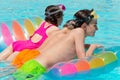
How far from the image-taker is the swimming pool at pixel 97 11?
690 cm

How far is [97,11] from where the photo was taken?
12.1 meters

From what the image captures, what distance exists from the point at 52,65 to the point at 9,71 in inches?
22.3

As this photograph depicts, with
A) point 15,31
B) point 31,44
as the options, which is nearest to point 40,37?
point 31,44

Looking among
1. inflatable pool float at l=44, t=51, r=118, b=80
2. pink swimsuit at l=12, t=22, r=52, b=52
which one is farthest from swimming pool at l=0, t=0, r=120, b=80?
pink swimsuit at l=12, t=22, r=52, b=52

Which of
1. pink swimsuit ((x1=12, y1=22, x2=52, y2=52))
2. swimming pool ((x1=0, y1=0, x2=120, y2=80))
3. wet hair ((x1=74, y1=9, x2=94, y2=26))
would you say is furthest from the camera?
swimming pool ((x1=0, y1=0, x2=120, y2=80))

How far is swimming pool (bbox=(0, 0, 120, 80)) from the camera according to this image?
690cm

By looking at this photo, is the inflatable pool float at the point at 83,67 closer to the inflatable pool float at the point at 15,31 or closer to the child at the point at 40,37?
the child at the point at 40,37

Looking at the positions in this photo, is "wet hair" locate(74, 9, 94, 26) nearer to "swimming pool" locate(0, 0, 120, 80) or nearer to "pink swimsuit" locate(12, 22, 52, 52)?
"pink swimsuit" locate(12, 22, 52, 52)

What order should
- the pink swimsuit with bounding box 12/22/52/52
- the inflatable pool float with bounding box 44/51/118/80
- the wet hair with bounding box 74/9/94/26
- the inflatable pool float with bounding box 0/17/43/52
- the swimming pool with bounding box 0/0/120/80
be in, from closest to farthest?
1. the inflatable pool float with bounding box 44/51/118/80
2. the wet hair with bounding box 74/9/94/26
3. the pink swimsuit with bounding box 12/22/52/52
4. the inflatable pool float with bounding box 0/17/43/52
5. the swimming pool with bounding box 0/0/120/80

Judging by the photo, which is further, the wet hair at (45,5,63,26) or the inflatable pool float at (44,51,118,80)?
the wet hair at (45,5,63,26)

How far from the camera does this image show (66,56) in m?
4.51

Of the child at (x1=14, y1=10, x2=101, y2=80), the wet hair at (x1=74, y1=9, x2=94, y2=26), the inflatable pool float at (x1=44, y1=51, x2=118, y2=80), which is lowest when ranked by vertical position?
the inflatable pool float at (x1=44, y1=51, x2=118, y2=80)

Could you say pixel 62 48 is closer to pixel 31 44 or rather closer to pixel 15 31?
pixel 31 44

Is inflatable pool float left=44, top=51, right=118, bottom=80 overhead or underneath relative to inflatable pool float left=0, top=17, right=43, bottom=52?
underneath
